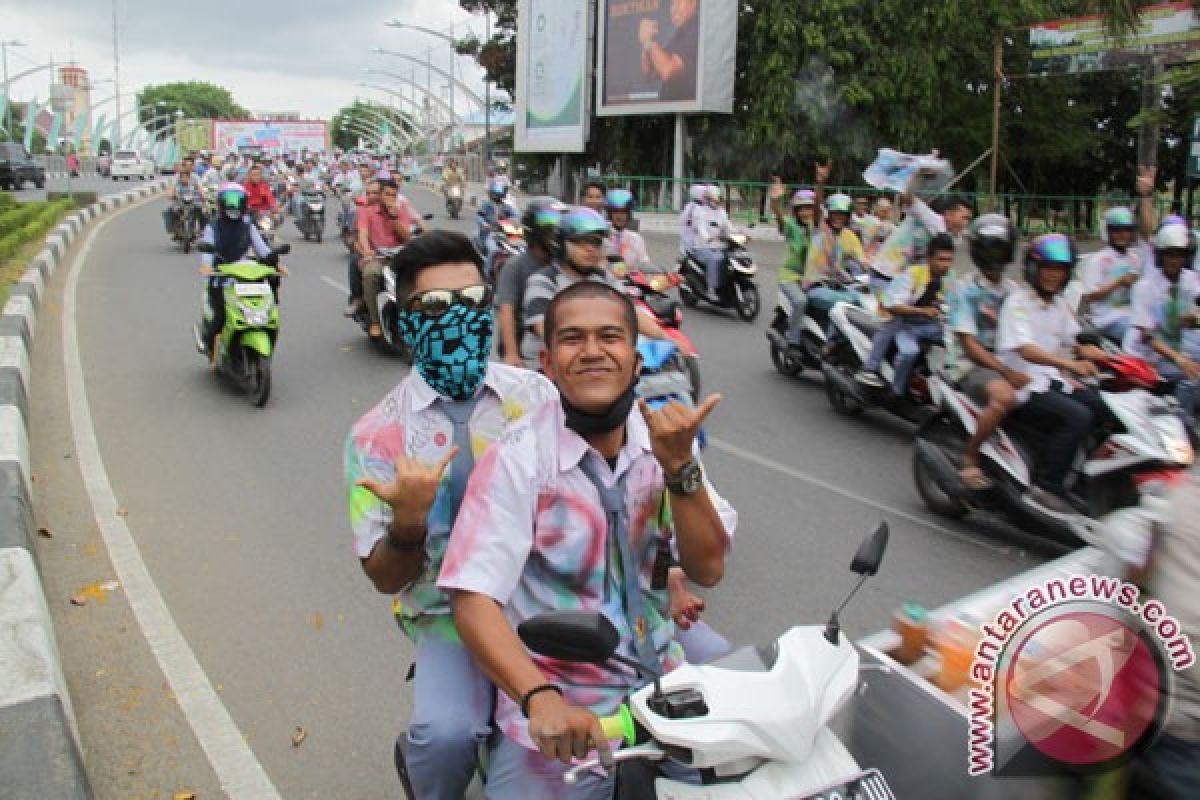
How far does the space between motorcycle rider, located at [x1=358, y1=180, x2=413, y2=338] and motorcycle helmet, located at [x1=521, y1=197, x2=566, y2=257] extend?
404cm

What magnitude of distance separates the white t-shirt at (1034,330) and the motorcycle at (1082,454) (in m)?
0.23

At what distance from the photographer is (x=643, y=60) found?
2864cm

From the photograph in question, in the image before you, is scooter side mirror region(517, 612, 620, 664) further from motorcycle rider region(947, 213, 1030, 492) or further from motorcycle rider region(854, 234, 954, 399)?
motorcycle rider region(854, 234, 954, 399)

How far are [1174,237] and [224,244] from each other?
730 cm

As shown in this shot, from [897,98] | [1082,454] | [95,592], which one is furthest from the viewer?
[897,98]

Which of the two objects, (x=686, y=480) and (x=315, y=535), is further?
(x=315, y=535)

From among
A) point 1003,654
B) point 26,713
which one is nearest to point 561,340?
point 1003,654

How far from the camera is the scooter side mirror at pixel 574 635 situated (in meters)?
1.86

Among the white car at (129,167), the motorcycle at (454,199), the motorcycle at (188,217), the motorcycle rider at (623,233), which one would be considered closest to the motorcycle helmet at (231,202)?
the motorcycle rider at (623,233)

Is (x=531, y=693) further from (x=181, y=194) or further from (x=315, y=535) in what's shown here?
(x=181, y=194)

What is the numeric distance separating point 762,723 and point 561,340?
35.1 inches

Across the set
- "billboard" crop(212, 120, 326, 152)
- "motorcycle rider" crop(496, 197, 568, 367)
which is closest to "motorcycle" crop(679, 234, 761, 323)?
"motorcycle rider" crop(496, 197, 568, 367)

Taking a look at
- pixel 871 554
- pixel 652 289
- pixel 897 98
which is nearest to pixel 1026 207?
pixel 897 98

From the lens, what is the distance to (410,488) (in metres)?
2.23
